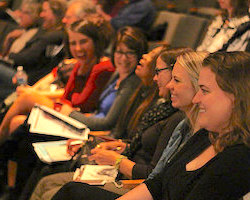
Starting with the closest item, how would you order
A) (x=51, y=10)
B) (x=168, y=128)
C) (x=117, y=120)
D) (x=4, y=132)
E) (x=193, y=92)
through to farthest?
(x=193, y=92)
(x=168, y=128)
(x=117, y=120)
(x=4, y=132)
(x=51, y=10)

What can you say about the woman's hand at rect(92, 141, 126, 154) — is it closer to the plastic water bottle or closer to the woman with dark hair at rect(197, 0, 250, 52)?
the woman with dark hair at rect(197, 0, 250, 52)

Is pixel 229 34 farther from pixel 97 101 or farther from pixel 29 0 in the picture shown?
pixel 29 0

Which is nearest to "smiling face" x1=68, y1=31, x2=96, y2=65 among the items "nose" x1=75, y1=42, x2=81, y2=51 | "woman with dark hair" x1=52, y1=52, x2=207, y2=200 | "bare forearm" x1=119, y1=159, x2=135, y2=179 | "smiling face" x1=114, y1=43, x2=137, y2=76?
"nose" x1=75, y1=42, x2=81, y2=51

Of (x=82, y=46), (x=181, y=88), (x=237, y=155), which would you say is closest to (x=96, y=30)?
(x=82, y=46)

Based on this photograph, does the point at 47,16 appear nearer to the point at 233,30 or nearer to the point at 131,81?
the point at 131,81

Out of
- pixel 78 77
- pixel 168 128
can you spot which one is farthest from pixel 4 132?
pixel 168 128

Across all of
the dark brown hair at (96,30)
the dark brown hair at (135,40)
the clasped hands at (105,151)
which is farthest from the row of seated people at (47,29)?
the clasped hands at (105,151)

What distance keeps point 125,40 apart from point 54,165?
798 millimetres

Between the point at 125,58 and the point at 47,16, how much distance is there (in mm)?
1752

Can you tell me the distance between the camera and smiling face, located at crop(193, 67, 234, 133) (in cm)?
172

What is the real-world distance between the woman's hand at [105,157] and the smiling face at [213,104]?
85 cm

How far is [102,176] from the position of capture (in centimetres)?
242

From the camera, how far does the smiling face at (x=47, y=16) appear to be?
15.1ft

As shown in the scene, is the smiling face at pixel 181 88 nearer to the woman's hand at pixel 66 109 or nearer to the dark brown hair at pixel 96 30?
the woman's hand at pixel 66 109
